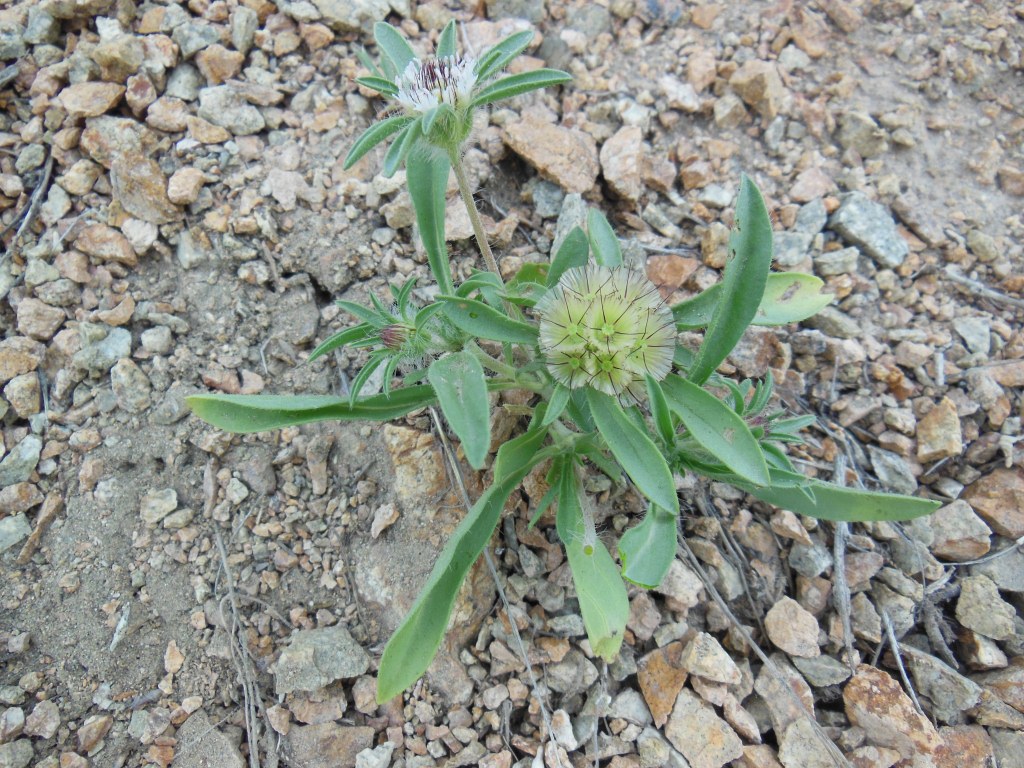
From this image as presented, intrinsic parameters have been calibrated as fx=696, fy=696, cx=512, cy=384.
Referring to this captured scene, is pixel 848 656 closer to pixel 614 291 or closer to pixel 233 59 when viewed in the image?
pixel 614 291

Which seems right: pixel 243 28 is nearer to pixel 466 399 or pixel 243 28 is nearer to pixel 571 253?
pixel 571 253

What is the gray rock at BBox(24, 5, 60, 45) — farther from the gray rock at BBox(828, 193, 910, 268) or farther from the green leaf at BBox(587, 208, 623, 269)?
the gray rock at BBox(828, 193, 910, 268)

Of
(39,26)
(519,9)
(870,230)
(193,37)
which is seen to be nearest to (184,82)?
(193,37)

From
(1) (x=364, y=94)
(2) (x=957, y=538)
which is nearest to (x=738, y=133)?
(1) (x=364, y=94)

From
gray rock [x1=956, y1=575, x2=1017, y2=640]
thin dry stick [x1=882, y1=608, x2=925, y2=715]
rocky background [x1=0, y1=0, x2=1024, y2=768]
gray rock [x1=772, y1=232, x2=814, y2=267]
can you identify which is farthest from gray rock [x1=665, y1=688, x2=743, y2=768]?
gray rock [x1=772, y1=232, x2=814, y2=267]

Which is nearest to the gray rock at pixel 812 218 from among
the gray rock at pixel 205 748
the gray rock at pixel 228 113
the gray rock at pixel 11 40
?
the gray rock at pixel 228 113
